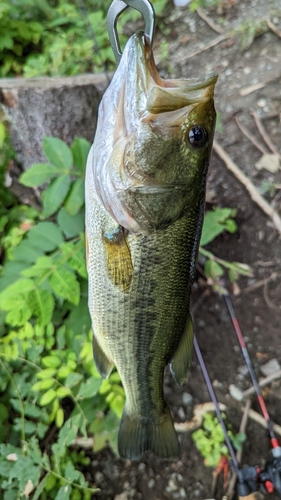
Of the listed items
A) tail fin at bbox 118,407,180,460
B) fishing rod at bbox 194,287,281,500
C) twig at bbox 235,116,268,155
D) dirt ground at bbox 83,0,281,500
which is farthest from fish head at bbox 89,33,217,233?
twig at bbox 235,116,268,155

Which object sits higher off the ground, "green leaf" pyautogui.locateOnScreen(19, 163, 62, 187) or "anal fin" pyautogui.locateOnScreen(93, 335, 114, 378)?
"green leaf" pyautogui.locateOnScreen(19, 163, 62, 187)

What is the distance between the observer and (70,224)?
5.58 ft

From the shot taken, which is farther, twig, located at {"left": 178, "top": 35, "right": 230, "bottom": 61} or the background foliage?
twig, located at {"left": 178, "top": 35, "right": 230, "bottom": 61}

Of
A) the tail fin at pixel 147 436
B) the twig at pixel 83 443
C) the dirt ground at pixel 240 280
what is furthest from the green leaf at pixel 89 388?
the dirt ground at pixel 240 280

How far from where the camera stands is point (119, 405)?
1654mm

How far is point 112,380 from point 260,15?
2.95m

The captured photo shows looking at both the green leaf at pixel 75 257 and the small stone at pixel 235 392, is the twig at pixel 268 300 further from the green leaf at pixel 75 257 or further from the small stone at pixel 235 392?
the green leaf at pixel 75 257

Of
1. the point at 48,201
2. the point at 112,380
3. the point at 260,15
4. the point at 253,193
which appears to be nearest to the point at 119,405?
the point at 112,380

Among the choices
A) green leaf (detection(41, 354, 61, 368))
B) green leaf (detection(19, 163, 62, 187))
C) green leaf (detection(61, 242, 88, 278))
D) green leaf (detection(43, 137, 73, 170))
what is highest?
green leaf (detection(43, 137, 73, 170))

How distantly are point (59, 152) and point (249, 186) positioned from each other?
51.5 inches

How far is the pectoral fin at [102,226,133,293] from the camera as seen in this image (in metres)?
1.07

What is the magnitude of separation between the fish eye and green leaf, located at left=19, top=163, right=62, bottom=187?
83 cm

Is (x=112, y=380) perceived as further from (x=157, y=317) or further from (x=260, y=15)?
(x=260, y=15)

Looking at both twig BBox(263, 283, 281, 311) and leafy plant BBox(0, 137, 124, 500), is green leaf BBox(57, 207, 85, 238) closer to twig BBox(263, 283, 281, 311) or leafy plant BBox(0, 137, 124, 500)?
leafy plant BBox(0, 137, 124, 500)
